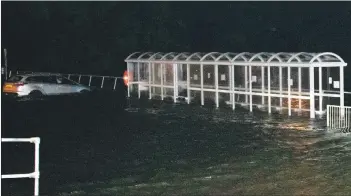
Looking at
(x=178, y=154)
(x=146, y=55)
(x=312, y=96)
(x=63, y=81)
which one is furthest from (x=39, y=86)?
(x=178, y=154)

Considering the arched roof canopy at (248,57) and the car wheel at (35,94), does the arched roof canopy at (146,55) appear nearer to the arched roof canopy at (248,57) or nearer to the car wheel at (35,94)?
the arched roof canopy at (248,57)

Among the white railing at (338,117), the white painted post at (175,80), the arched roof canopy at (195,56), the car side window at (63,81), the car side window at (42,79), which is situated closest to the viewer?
the white railing at (338,117)

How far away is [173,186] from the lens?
9.19m

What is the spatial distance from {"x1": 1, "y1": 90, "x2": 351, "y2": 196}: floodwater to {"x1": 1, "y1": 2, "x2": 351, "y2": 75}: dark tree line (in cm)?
1816

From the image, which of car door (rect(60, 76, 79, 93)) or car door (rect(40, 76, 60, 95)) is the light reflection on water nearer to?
car door (rect(40, 76, 60, 95))

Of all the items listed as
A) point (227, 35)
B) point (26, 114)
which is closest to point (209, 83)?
point (26, 114)

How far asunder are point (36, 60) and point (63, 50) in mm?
3281

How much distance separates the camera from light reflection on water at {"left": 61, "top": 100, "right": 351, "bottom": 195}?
905cm

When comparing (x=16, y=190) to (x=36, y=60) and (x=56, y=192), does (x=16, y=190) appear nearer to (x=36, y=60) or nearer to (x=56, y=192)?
(x=56, y=192)

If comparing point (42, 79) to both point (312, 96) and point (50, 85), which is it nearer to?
point (50, 85)

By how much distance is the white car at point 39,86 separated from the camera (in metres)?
27.9

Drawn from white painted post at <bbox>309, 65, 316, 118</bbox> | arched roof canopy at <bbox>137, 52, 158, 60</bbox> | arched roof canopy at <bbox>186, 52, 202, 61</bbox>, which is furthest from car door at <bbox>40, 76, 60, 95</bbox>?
white painted post at <bbox>309, 65, 316, 118</bbox>

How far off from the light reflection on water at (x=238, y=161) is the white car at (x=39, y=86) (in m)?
11.6

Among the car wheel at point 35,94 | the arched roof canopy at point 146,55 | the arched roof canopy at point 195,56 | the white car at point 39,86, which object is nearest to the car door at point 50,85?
the white car at point 39,86
